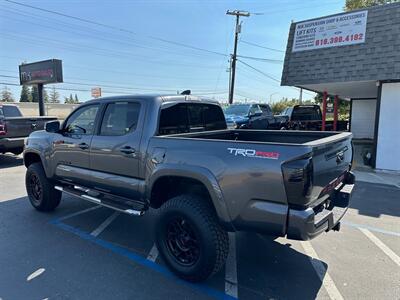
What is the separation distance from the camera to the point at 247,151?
281 cm

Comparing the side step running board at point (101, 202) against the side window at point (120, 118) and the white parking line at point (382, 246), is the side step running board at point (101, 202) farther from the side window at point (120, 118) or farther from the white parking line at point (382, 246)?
the white parking line at point (382, 246)

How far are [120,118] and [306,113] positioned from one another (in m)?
13.1

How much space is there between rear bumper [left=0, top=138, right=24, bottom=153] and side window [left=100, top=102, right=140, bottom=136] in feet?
22.7

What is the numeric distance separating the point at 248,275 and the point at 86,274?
178cm

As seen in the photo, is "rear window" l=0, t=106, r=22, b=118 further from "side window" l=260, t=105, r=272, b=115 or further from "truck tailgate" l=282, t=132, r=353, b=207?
"truck tailgate" l=282, t=132, r=353, b=207

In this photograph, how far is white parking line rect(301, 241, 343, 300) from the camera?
304 cm

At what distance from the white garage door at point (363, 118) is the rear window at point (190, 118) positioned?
1512 cm

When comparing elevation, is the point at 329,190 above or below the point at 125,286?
above

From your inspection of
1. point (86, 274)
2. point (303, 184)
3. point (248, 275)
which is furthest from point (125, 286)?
point (303, 184)

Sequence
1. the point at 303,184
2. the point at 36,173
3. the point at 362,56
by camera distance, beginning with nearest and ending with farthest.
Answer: the point at 303,184 → the point at 36,173 → the point at 362,56

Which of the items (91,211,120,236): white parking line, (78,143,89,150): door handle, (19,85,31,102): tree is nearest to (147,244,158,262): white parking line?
(91,211,120,236): white parking line

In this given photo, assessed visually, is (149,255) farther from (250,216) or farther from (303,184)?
(303,184)

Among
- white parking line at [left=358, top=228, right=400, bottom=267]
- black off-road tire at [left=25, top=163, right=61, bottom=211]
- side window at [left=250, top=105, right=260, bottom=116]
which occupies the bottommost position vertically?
white parking line at [left=358, top=228, right=400, bottom=267]

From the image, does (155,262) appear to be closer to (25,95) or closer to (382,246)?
(382,246)
